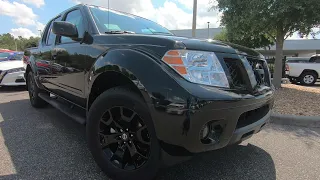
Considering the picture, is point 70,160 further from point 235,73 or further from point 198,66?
point 235,73

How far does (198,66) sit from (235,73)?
0.41 metres

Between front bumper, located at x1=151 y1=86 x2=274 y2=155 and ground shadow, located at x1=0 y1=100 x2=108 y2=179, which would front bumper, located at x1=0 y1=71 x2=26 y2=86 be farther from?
front bumper, located at x1=151 y1=86 x2=274 y2=155

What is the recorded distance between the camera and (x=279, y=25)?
8.22m

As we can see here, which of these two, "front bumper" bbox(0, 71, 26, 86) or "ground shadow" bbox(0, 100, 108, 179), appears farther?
"front bumper" bbox(0, 71, 26, 86)

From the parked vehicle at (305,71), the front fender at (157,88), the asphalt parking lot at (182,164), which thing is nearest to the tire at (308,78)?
the parked vehicle at (305,71)

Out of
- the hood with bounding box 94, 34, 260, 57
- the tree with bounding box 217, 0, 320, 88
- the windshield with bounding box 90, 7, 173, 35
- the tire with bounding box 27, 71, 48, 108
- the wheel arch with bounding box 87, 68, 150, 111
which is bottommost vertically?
the tire with bounding box 27, 71, 48, 108

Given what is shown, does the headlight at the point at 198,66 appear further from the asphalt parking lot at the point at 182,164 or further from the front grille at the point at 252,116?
the asphalt parking lot at the point at 182,164

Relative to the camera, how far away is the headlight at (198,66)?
2068mm

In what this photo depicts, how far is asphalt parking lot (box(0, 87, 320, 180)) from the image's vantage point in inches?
106

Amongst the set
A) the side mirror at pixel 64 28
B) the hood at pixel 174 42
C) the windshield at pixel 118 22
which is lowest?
the hood at pixel 174 42

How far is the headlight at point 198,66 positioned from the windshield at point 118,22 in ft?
4.23

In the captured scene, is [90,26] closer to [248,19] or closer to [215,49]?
[215,49]

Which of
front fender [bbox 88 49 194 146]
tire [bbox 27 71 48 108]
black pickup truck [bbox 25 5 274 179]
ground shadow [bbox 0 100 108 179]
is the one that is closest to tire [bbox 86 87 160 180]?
black pickup truck [bbox 25 5 274 179]

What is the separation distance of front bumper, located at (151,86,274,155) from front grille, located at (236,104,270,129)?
0.37ft
